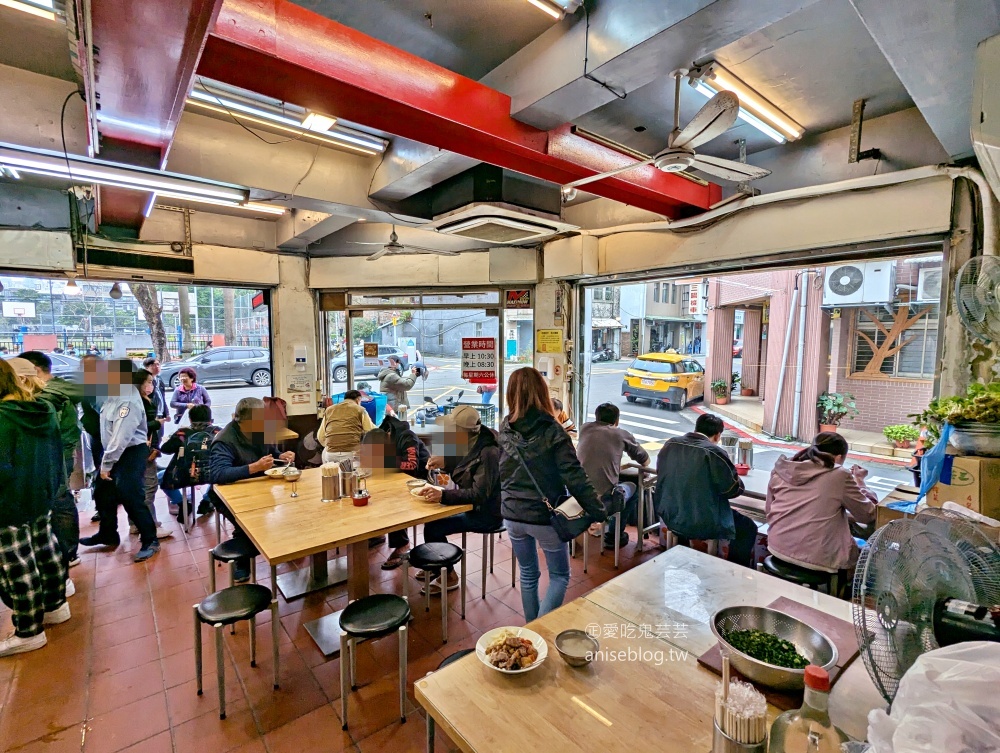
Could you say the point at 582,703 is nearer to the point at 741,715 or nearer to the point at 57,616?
the point at 741,715

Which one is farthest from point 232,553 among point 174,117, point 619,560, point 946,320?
point 946,320

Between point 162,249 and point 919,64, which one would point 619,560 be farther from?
point 162,249

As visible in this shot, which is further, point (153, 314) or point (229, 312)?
point (229, 312)

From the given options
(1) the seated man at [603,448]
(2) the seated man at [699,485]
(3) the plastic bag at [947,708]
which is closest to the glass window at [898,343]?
(2) the seated man at [699,485]

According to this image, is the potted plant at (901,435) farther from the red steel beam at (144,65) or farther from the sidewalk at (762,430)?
the red steel beam at (144,65)

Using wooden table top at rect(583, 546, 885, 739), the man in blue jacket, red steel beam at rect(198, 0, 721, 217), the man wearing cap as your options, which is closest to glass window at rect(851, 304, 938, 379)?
wooden table top at rect(583, 546, 885, 739)

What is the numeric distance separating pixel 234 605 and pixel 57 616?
5.36ft

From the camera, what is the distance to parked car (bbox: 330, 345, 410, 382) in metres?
6.19

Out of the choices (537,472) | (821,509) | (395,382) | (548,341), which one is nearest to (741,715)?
(537,472)

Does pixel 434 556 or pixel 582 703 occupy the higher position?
pixel 582 703

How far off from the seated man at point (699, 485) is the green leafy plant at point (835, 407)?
3.42ft

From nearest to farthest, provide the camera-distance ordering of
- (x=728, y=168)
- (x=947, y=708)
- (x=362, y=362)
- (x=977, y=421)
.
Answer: (x=947, y=708), (x=977, y=421), (x=728, y=168), (x=362, y=362)

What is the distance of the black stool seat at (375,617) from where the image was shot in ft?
6.89

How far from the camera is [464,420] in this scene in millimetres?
2990
